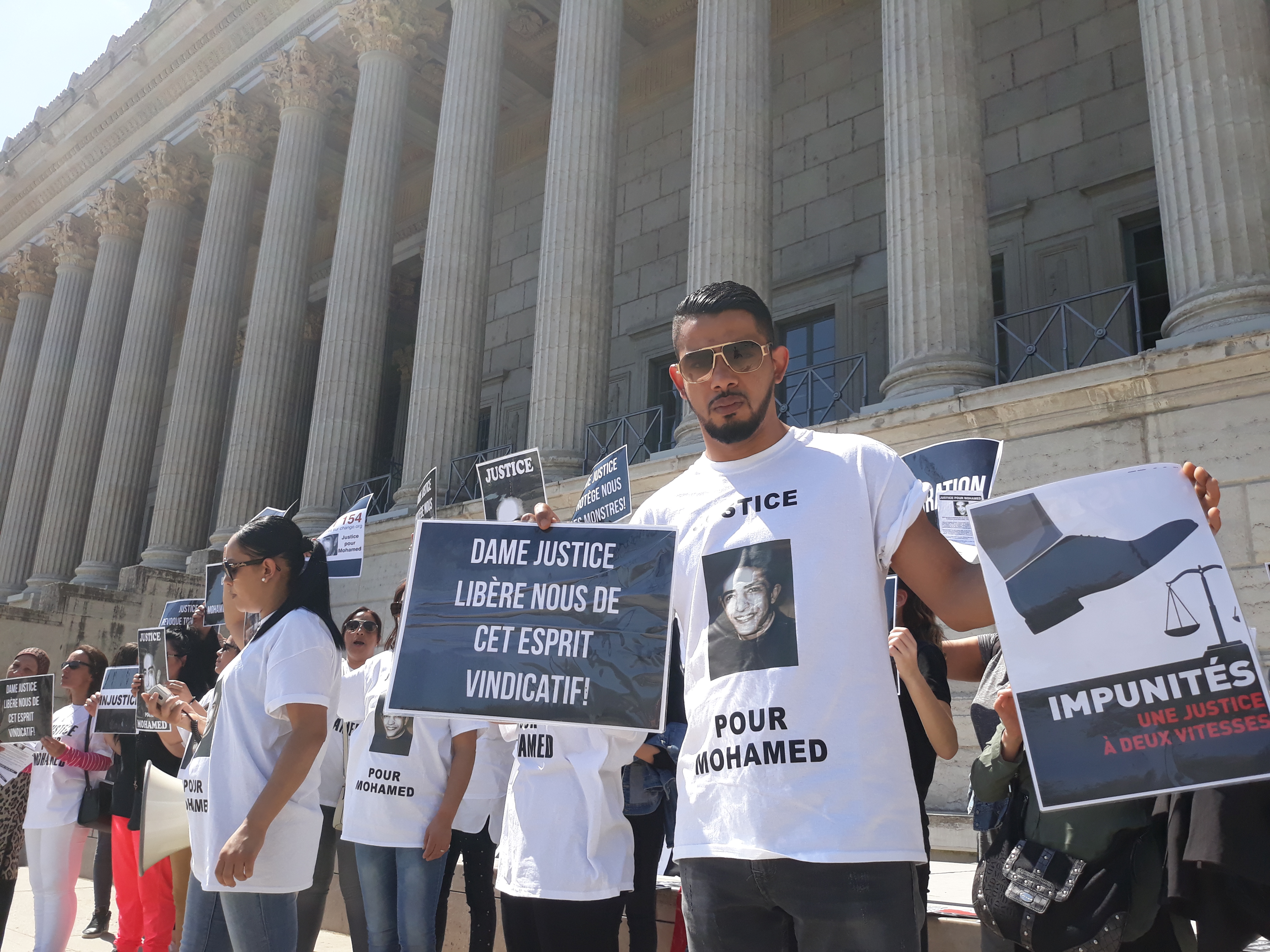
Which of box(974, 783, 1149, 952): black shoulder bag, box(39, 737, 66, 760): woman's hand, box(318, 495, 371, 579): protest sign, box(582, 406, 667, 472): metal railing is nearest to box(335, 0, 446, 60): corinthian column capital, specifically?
box(582, 406, 667, 472): metal railing

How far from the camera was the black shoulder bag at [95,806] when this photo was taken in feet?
24.3

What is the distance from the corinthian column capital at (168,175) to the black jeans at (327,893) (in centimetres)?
2448

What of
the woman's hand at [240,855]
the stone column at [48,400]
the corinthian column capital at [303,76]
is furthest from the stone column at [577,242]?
the stone column at [48,400]

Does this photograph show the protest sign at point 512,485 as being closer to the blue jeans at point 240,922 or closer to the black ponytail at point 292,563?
the black ponytail at point 292,563

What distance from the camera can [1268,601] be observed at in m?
9.03

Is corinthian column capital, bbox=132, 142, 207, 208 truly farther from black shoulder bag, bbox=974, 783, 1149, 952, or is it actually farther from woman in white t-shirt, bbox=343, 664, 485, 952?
black shoulder bag, bbox=974, 783, 1149, 952

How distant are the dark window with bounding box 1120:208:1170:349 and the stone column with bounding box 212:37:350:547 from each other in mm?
16249

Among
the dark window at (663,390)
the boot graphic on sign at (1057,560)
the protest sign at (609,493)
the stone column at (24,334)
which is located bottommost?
the boot graphic on sign at (1057,560)

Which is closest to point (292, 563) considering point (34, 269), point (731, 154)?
point (731, 154)

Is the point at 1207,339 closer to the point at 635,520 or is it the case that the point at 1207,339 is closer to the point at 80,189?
the point at 635,520

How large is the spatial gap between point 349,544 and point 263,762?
7.60 metres

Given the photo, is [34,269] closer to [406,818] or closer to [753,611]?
[406,818]

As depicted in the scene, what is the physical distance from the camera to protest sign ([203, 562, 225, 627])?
35.3 ft

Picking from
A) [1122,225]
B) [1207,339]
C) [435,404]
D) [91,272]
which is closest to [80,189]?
[91,272]
